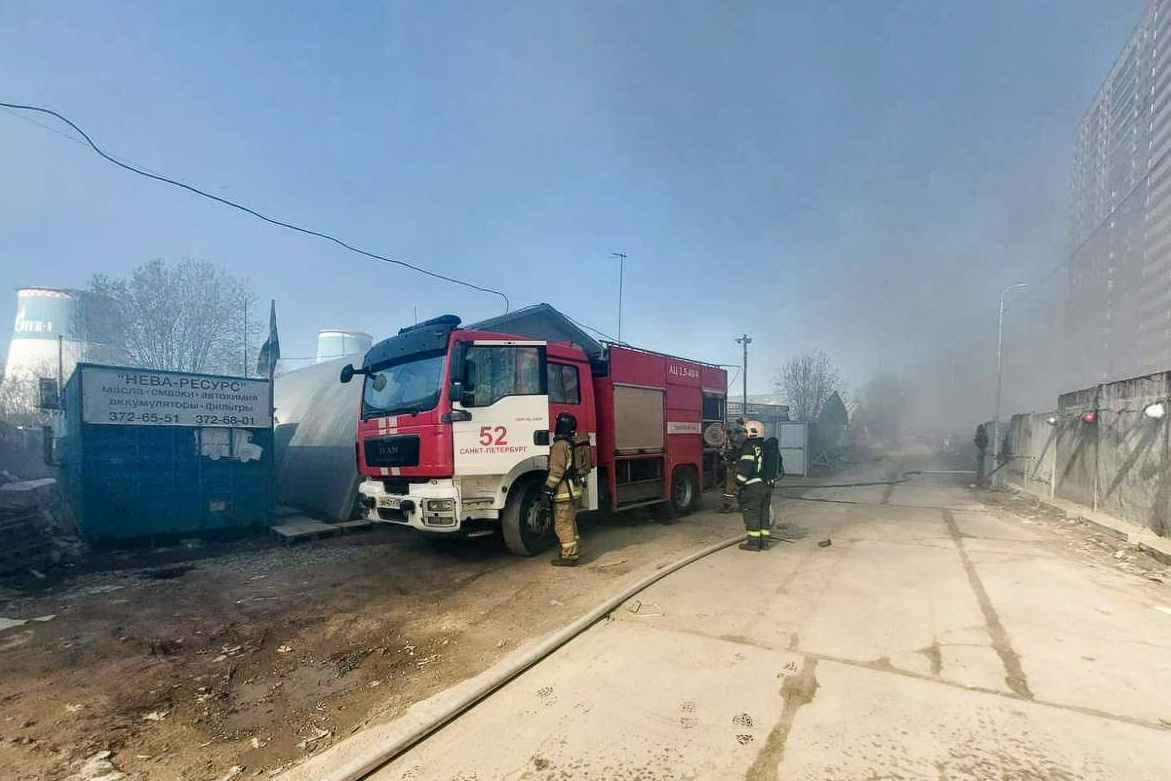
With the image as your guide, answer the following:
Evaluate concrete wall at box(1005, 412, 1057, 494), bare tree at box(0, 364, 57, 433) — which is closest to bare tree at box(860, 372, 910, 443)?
concrete wall at box(1005, 412, 1057, 494)

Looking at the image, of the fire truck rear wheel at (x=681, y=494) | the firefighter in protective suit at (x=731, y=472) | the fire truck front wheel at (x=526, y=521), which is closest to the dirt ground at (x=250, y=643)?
the fire truck front wheel at (x=526, y=521)

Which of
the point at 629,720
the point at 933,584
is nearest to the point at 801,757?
the point at 629,720

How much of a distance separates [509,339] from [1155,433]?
30.1 feet

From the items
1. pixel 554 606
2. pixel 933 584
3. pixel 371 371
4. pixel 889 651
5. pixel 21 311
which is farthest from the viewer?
pixel 21 311

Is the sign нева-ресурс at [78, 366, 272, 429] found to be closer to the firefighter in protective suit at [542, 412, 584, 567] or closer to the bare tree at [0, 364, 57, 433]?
the firefighter in protective suit at [542, 412, 584, 567]

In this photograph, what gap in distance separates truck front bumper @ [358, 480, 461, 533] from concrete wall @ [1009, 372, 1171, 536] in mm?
9390

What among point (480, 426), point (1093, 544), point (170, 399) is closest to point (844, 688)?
point (480, 426)

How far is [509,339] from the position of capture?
6836 millimetres

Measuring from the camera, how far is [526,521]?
6773 mm

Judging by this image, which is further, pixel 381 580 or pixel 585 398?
pixel 585 398

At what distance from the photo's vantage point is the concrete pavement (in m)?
2.63

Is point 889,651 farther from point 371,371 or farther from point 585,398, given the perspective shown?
point 371,371

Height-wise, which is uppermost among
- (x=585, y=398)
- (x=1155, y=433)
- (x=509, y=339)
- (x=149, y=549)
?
(x=509, y=339)

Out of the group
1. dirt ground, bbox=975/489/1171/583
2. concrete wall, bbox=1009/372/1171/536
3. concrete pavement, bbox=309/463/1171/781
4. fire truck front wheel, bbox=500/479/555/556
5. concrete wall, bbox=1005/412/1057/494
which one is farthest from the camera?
concrete wall, bbox=1005/412/1057/494
